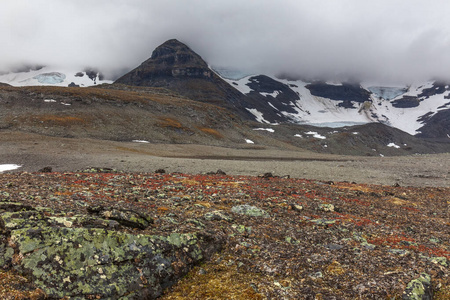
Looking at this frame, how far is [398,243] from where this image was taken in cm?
1168

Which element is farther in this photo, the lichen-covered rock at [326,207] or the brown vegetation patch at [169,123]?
the brown vegetation patch at [169,123]

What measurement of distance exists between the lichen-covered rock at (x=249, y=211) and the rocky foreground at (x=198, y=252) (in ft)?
0.18

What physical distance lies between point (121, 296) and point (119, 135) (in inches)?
3229

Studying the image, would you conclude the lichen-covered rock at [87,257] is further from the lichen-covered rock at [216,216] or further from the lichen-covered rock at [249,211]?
the lichen-covered rock at [249,211]

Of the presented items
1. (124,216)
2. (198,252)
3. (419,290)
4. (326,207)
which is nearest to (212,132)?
(326,207)

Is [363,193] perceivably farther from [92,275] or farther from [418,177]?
[418,177]

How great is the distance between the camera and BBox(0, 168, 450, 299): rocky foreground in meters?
6.69

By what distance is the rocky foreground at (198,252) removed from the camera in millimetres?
6691

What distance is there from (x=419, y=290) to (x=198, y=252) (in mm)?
6584

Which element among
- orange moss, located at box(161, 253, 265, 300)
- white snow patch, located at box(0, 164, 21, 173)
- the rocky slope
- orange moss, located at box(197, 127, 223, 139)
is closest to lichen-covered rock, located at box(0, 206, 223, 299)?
orange moss, located at box(161, 253, 265, 300)

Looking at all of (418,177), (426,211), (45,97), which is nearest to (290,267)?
(426,211)

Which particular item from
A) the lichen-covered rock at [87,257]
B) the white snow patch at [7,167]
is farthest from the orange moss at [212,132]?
the lichen-covered rock at [87,257]

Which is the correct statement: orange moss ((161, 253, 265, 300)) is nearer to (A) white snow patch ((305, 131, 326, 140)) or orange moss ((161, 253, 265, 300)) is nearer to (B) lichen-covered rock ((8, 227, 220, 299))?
(B) lichen-covered rock ((8, 227, 220, 299))

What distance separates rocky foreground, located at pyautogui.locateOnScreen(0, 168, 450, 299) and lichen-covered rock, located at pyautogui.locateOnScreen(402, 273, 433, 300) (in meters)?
0.03
